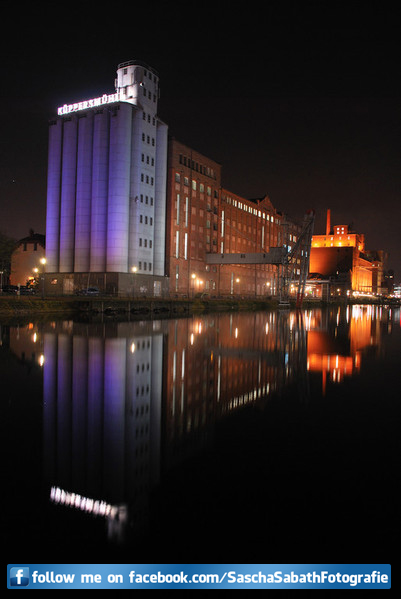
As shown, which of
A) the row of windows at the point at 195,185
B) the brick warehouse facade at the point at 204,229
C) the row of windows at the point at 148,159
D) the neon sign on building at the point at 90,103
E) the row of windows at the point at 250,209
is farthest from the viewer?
the row of windows at the point at 250,209

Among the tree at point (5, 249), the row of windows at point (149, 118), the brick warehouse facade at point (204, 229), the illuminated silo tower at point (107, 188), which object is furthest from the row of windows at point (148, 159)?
the tree at point (5, 249)

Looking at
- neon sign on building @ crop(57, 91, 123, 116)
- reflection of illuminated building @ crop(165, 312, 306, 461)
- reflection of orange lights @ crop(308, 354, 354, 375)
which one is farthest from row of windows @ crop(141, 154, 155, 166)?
reflection of orange lights @ crop(308, 354, 354, 375)

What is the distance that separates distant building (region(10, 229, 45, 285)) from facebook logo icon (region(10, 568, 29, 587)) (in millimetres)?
93902

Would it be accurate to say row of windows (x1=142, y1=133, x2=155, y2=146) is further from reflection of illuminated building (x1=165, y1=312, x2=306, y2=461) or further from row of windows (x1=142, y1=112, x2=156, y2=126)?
reflection of illuminated building (x1=165, y1=312, x2=306, y2=461)

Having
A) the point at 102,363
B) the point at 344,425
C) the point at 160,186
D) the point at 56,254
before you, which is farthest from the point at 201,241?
the point at 344,425

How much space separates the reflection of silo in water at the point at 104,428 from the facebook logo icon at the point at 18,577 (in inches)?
41.0

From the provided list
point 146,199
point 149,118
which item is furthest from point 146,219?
point 149,118

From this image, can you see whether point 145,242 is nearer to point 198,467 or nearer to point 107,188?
point 107,188

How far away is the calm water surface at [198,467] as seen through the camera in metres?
4.88

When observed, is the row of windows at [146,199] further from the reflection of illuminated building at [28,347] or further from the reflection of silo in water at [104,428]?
the reflection of silo in water at [104,428]

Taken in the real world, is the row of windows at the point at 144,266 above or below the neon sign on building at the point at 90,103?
below

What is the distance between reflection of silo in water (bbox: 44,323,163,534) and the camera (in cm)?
621

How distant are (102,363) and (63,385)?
13.1 feet

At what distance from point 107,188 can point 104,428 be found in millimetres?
73520
